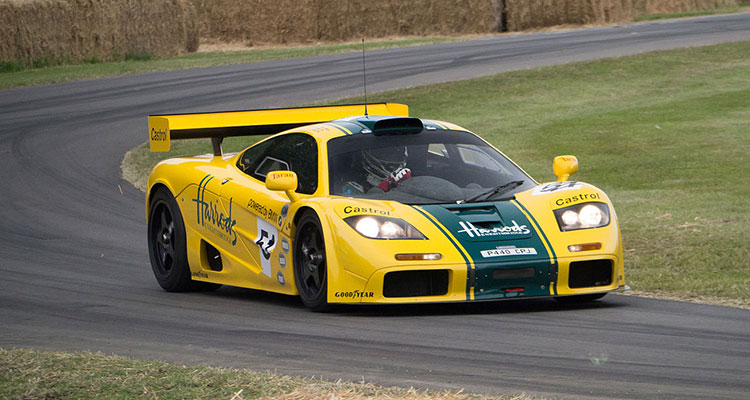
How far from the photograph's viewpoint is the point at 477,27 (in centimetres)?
4316

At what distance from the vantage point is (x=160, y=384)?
5137 mm

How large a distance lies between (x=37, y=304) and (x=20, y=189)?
772 centimetres

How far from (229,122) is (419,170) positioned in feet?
6.68

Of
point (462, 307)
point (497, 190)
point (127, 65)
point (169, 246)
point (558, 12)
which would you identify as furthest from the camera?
point (558, 12)

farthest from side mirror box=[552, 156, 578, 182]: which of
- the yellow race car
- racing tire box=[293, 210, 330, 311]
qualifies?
racing tire box=[293, 210, 330, 311]

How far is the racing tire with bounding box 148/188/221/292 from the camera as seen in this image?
9109mm

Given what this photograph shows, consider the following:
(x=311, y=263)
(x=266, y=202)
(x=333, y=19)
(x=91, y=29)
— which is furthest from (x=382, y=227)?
(x=333, y=19)

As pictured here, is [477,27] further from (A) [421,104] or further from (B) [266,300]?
(B) [266,300]

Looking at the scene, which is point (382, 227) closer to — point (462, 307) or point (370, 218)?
point (370, 218)

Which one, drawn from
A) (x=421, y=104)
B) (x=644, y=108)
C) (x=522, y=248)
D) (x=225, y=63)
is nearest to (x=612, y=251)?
(x=522, y=248)

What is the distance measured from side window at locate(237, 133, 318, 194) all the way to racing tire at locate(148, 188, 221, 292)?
0.71 meters

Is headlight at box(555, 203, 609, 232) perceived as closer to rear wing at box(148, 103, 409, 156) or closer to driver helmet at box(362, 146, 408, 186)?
driver helmet at box(362, 146, 408, 186)

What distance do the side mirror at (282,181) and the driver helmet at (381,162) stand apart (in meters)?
0.55

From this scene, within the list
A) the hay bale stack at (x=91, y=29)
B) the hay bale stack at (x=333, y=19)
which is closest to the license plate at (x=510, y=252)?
the hay bale stack at (x=91, y=29)
